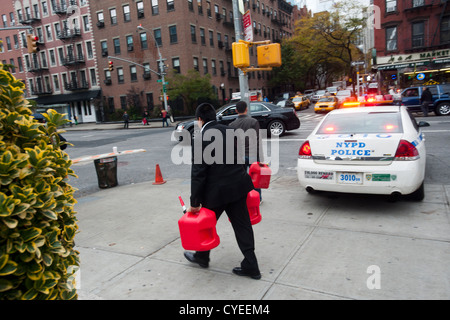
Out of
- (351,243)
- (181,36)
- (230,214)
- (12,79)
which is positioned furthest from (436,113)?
(181,36)

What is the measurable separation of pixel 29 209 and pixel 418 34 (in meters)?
37.5

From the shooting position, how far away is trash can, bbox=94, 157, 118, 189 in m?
8.41

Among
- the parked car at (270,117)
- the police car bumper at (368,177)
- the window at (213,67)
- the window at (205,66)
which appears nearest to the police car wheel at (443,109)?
the parked car at (270,117)

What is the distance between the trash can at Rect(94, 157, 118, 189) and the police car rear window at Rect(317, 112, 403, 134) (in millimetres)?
5238

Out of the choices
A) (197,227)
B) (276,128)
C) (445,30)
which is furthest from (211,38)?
(197,227)

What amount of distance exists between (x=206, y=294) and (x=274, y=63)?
572cm

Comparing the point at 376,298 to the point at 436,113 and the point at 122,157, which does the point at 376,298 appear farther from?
the point at 436,113

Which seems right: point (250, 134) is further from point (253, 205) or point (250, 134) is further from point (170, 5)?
point (170, 5)

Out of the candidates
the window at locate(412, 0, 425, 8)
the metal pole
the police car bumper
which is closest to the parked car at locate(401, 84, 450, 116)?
the window at locate(412, 0, 425, 8)

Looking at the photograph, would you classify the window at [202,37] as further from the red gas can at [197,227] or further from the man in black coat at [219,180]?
the red gas can at [197,227]

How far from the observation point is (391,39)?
33062 millimetres

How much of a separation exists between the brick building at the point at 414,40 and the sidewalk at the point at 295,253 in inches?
1162

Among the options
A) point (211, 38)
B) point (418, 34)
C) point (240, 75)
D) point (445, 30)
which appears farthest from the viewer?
point (211, 38)

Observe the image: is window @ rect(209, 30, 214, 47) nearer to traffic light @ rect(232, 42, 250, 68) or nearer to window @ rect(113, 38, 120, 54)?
window @ rect(113, 38, 120, 54)
